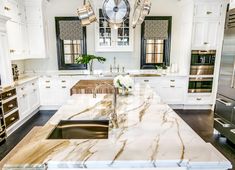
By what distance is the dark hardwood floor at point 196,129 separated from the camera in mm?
2957

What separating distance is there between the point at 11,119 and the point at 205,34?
4.60 m

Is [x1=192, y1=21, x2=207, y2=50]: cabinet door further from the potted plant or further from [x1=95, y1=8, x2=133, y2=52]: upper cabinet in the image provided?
the potted plant

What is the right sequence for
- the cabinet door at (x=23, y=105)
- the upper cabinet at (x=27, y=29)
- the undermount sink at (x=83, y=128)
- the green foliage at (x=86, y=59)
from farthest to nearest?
the green foliage at (x=86, y=59), the upper cabinet at (x=27, y=29), the cabinet door at (x=23, y=105), the undermount sink at (x=83, y=128)

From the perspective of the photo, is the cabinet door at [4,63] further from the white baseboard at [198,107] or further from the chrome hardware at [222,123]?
the white baseboard at [198,107]

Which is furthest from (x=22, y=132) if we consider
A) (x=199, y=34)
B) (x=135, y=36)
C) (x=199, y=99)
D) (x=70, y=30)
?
(x=199, y=34)

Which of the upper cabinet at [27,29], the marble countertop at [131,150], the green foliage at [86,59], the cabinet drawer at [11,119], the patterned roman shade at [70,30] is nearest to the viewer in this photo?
the marble countertop at [131,150]

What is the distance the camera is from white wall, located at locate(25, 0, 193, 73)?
5.02 metres

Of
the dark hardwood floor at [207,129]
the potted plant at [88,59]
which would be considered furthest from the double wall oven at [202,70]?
the potted plant at [88,59]

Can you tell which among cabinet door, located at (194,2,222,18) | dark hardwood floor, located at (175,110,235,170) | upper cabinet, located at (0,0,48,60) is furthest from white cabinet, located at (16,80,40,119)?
cabinet door, located at (194,2,222,18)

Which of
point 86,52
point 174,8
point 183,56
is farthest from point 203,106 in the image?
point 86,52

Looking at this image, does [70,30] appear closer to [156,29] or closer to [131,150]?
[156,29]

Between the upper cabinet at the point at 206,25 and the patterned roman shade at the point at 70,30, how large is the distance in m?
2.93

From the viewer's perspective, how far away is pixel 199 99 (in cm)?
484

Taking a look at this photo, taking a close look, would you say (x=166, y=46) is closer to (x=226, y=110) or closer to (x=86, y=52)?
(x=86, y=52)
